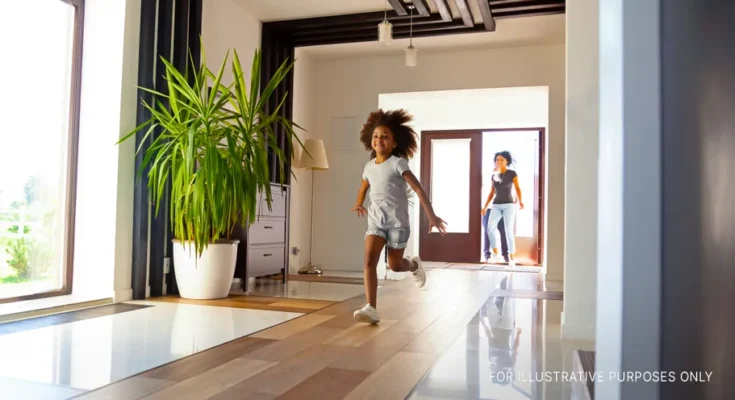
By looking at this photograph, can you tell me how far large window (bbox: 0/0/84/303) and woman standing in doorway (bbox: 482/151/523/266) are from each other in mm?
5710

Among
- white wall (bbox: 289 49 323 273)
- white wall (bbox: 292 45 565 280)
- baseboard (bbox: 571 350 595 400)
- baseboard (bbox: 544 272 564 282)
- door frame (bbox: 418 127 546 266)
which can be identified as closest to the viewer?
baseboard (bbox: 571 350 595 400)

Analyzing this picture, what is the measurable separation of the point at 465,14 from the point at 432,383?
12.5 ft

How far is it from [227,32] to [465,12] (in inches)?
84.6

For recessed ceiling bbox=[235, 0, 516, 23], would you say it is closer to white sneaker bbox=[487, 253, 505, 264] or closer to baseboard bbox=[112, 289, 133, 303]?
baseboard bbox=[112, 289, 133, 303]

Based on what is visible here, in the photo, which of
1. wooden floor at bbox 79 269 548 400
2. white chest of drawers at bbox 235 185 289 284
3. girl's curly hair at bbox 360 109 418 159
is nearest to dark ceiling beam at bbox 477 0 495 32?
girl's curly hair at bbox 360 109 418 159

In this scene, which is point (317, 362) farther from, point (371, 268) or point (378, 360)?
point (371, 268)

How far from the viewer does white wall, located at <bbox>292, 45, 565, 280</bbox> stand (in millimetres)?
5445

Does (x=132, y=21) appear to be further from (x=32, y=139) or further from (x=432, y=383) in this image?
(x=432, y=383)

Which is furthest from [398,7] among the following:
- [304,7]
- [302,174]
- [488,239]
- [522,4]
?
[488,239]

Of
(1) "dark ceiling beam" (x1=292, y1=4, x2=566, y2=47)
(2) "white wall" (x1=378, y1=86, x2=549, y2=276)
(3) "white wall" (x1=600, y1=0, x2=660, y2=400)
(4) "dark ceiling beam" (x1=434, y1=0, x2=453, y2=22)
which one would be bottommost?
(3) "white wall" (x1=600, y1=0, x2=660, y2=400)

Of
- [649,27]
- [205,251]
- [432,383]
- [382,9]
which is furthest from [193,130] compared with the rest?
[649,27]

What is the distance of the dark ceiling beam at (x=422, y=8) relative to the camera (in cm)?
439

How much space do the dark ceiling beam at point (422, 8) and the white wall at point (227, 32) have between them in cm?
165

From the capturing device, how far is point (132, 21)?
3.43 meters
